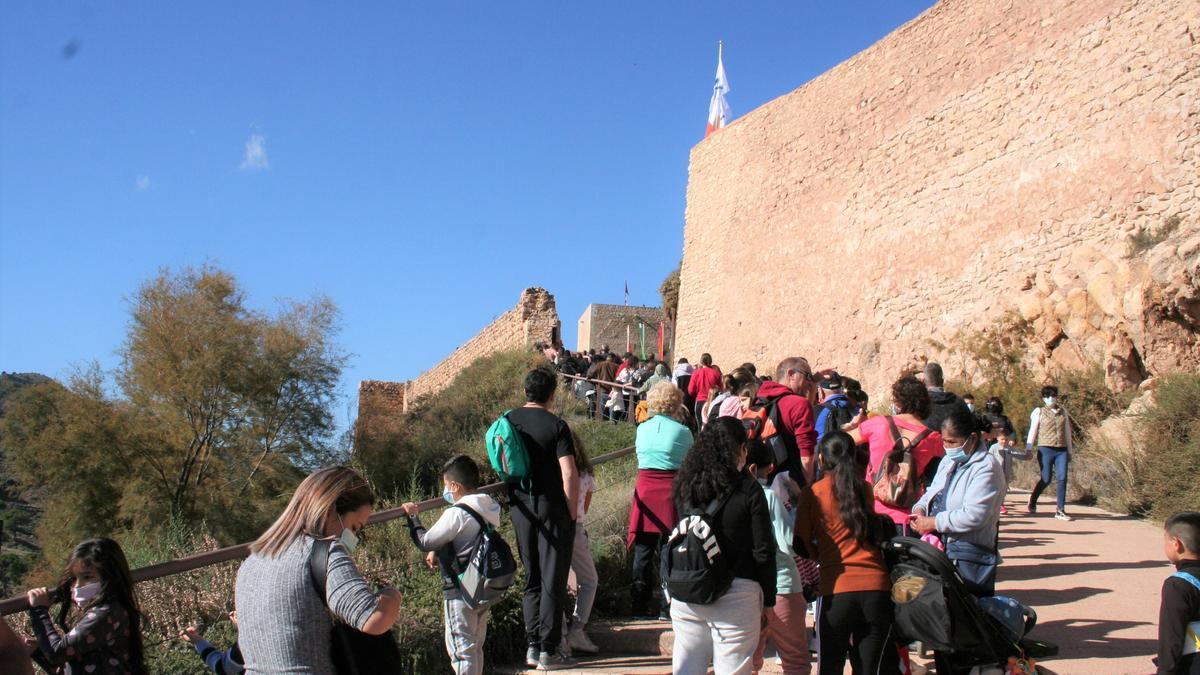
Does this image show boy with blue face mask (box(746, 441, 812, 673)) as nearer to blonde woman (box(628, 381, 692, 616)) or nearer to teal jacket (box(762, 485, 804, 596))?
teal jacket (box(762, 485, 804, 596))

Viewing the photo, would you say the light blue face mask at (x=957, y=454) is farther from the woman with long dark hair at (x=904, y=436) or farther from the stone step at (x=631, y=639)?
the stone step at (x=631, y=639)

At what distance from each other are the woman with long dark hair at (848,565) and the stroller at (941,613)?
7cm

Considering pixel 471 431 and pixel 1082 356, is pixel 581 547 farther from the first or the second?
pixel 471 431

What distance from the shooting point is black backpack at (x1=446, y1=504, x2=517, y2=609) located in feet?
13.5

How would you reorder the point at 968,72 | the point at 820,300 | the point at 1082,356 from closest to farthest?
1. the point at 1082,356
2. the point at 968,72
3. the point at 820,300

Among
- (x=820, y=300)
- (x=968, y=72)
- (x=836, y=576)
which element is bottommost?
(x=836, y=576)

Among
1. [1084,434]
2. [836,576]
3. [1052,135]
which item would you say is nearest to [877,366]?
[1052,135]

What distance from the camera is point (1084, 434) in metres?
12.0

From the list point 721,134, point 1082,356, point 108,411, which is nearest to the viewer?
point 1082,356

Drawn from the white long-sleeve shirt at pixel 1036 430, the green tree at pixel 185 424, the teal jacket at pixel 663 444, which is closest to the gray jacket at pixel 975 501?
the teal jacket at pixel 663 444

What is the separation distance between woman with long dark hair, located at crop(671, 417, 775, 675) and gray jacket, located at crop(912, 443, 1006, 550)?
42.9 inches

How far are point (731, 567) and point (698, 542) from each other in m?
0.17

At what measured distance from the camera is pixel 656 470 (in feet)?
17.3

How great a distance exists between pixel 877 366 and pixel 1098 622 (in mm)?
13252
